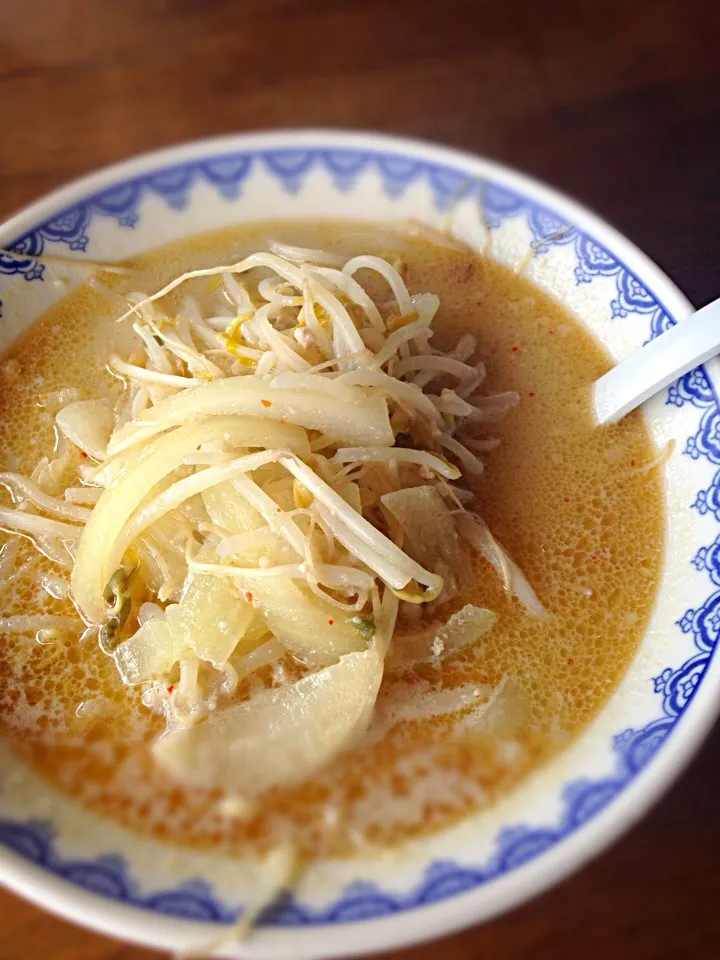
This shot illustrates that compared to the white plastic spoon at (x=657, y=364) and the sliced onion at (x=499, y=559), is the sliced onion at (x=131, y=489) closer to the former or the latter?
the sliced onion at (x=499, y=559)

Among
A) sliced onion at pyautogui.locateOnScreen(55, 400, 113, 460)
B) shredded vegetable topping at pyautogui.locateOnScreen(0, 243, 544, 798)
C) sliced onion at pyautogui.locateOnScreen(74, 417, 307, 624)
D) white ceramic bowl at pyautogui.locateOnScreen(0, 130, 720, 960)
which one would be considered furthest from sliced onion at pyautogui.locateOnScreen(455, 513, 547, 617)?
sliced onion at pyautogui.locateOnScreen(55, 400, 113, 460)

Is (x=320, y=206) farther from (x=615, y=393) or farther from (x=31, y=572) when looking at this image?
(x=31, y=572)

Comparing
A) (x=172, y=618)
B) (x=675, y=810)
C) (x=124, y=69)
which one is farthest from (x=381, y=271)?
(x=124, y=69)

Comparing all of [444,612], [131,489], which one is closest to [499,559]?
[444,612]

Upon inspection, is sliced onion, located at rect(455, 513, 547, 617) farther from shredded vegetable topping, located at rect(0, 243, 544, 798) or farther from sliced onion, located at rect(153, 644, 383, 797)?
sliced onion, located at rect(153, 644, 383, 797)

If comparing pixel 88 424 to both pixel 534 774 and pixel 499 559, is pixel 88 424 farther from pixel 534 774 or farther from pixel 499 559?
pixel 534 774
